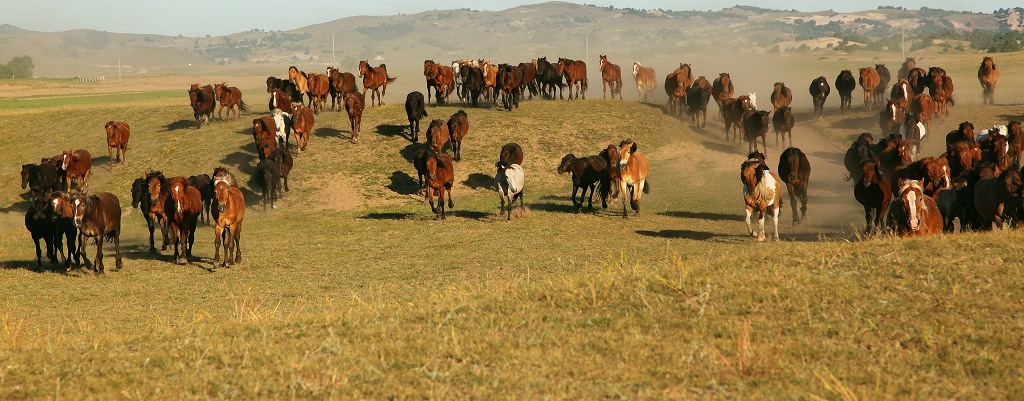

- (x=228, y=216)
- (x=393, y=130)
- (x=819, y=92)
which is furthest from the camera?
(x=819, y=92)

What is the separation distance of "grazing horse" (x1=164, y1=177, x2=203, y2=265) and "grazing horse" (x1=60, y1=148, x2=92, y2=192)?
11.0m

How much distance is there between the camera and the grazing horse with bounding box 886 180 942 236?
14961 millimetres

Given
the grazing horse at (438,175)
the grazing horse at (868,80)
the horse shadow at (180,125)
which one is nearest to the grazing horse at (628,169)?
the grazing horse at (438,175)

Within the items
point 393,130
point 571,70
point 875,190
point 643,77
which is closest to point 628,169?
point 875,190

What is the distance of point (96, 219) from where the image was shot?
18797 millimetres

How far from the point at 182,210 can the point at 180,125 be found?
69.5 ft

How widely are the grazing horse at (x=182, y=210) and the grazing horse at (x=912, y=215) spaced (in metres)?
13.8

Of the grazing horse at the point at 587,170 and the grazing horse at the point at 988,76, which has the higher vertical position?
the grazing horse at the point at 988,76

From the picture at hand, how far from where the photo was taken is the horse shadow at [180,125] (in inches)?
1534

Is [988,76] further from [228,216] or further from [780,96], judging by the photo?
[228,216]

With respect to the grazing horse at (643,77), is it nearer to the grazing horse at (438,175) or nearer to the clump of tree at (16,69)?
the grazing horse at (438,175)

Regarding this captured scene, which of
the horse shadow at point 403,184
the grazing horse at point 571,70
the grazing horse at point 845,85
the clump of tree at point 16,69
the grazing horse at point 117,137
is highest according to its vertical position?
the clump of tree at point 16,69

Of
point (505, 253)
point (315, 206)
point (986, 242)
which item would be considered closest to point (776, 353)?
point (986, 242)

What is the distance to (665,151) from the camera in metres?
36.3
